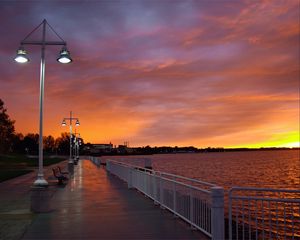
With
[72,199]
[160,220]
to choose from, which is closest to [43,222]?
[160,220]

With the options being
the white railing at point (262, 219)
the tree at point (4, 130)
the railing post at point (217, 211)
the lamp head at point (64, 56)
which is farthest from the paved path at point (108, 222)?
the tree at point (4, 130)

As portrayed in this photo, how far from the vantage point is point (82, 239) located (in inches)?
331

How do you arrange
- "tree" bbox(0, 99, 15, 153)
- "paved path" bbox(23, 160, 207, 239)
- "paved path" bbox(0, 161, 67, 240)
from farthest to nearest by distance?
1. "tree" bbox(0, 99, 15, 153)
2. "paved path" bbox(0, 161, 67, 240)
3. "paved path" bbox(23, 160, 207, 239)

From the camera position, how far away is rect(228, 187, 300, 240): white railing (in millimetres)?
7320

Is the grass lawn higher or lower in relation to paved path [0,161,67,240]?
lower

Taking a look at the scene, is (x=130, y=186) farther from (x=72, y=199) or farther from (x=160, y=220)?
(x=160, y=220)

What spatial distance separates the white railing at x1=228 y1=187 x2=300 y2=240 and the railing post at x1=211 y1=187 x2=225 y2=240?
214 millimetres

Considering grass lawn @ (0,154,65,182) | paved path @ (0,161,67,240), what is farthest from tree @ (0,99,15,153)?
paved path @ (0,161,67,240)

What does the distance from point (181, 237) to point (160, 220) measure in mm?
1965

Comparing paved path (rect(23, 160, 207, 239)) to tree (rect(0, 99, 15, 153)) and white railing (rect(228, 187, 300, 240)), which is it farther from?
tree (rect(0, 99, 15, 153))

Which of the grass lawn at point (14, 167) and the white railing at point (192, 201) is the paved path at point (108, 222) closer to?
the white railing at point (192, 201)

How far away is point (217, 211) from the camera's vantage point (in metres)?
7.39

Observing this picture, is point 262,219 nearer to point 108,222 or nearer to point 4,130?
point 108,222

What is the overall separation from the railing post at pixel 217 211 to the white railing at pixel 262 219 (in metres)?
0.21
